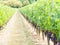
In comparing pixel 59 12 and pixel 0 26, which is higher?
pixel 59 12

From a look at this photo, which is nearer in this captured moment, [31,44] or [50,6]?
[50,6]

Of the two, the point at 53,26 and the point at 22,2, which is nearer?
the point at 53,26

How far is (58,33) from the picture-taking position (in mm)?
10266

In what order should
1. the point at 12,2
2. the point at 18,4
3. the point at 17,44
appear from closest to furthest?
1. the point at 17,44
2. the point at 12,2
3. the point at 18,4

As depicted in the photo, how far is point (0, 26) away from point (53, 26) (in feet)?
39.4

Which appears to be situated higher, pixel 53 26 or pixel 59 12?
pixel 59 12

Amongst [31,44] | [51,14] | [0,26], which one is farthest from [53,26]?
[0,26]

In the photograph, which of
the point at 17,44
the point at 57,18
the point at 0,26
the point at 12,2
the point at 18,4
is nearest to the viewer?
the point at 57,18

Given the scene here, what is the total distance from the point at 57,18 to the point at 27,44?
399 cm

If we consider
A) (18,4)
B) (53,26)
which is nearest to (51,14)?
(53,26)

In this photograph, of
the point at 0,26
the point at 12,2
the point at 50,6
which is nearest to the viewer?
the point at 50,6

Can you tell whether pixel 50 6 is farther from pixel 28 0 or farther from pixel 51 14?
pixel 28 0

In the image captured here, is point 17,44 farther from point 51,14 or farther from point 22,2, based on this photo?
point 22,2

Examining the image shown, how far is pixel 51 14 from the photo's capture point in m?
11.3
